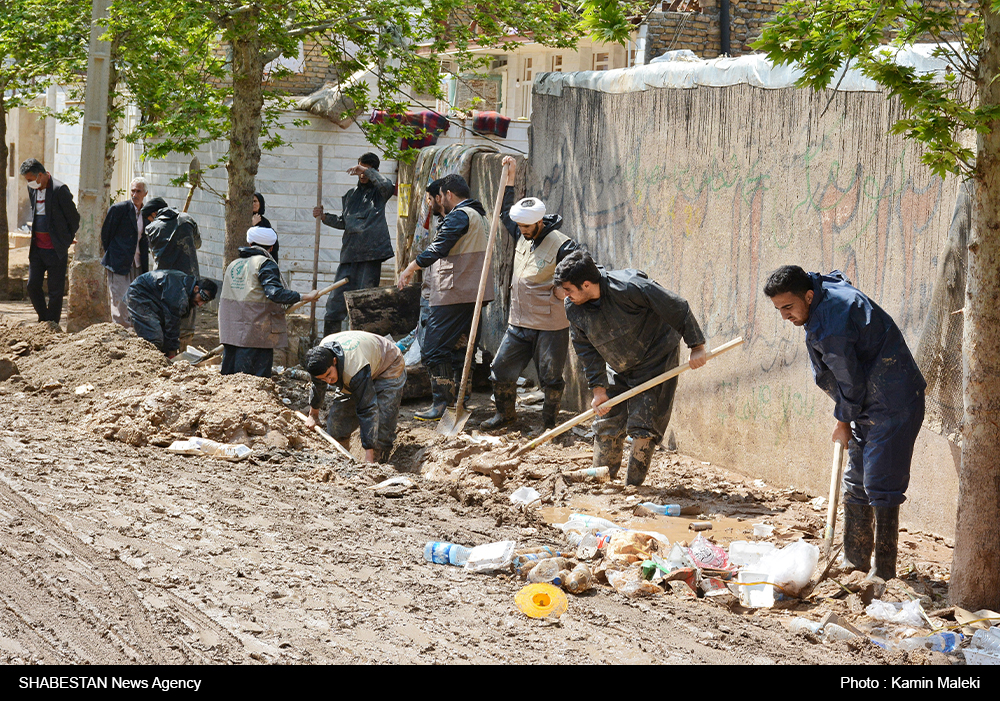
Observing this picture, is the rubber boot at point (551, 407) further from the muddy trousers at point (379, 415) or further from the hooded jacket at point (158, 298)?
the hooded jacket at point (158, 298)

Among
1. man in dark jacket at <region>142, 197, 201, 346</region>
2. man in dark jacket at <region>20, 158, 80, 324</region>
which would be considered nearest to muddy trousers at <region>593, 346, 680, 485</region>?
man in dark jacket at <region>142, 197, 201, 346</region>

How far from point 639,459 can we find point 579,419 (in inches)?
24.3

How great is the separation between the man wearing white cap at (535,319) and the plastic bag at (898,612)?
392 centimetres

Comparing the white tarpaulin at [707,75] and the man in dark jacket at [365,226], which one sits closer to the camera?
the white tarpaulin at [707,75]

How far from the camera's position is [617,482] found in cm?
700

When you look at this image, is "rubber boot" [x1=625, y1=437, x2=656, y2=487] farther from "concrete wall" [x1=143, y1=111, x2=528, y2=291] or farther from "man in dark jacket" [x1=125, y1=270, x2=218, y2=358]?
"concrete wall" [x1=143, y1=111, x2=528, y2=291]

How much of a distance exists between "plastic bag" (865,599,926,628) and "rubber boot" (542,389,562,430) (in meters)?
3.86

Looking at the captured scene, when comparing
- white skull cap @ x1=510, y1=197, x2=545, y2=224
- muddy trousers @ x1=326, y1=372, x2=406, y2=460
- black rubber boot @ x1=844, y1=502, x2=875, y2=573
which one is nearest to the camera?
black rubber boot @ x1=844, y1=502, x2=875, y2=573

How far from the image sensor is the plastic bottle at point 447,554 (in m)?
4.95

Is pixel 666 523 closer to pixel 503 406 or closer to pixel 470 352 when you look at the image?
pixel 503 406

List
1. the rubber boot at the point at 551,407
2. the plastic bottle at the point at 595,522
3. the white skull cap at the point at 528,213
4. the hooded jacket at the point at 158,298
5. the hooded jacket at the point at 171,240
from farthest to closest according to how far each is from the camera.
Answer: the hooded jacket at the point at 171,240, the hooded jacket at the point at 158,298, the rubber boot at the point at 551,407, the white skull cap at the point at 528,213, the plastic bottle at the point at 595,522

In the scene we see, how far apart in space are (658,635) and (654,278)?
161 inches

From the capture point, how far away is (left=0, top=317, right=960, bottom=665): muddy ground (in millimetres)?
4043

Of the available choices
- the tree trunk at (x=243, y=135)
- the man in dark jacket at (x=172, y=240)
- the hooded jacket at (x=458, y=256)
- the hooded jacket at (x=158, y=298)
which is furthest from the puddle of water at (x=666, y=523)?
the man in dark jacket at (x=172, y=240)
